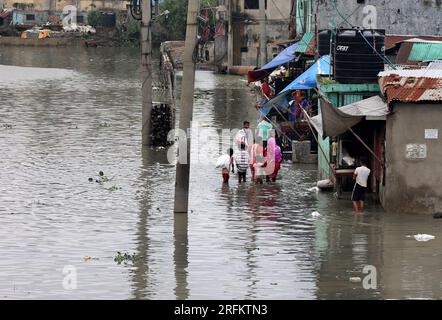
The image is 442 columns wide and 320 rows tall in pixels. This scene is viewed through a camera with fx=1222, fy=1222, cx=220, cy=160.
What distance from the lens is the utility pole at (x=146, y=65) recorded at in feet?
89.2

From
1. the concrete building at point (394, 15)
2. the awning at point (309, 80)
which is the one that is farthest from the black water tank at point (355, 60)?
the concrete building at point (394, 15)

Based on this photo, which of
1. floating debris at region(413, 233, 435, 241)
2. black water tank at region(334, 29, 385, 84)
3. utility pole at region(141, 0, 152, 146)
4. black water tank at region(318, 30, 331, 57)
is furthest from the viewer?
black water tank at region(318, 30, 331, 57)

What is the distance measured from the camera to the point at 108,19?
290 ft

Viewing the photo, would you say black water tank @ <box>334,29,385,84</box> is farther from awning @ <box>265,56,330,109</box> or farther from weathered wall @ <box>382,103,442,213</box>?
awning @ <box>265,56,330,109</box>

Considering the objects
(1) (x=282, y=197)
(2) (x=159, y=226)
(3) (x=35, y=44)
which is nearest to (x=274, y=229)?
(2) (x=159, y=226)

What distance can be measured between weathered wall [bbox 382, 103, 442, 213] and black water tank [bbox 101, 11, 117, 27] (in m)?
69.8

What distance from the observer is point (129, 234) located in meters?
18.2

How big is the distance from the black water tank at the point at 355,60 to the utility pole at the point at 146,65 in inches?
266

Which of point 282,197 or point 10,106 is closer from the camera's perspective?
point 282,197

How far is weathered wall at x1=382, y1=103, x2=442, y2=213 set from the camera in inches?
761

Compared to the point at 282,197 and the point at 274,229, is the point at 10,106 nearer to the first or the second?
the point at 282,197

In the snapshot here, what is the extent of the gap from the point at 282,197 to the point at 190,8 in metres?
4.80

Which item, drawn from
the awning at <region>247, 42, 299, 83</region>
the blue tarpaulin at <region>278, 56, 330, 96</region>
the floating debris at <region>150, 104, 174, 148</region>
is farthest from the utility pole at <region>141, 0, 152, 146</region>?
the awning at <region>247, 42, 299, 83</region>

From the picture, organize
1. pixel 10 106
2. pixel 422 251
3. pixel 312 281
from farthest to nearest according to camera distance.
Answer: pixel 10 106, pixel 422 251, pixel 312 281
